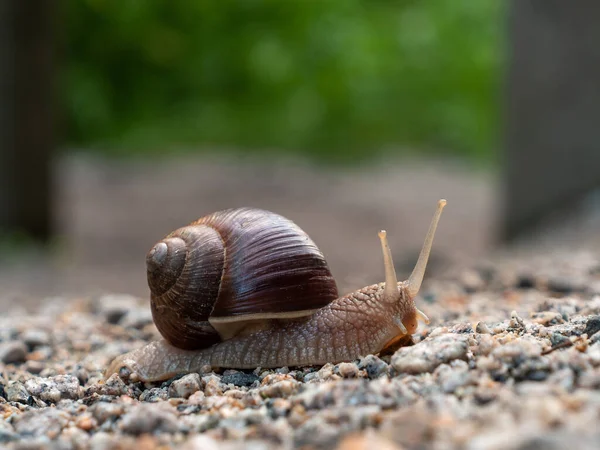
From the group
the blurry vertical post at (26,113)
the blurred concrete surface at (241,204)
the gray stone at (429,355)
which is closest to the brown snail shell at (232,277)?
the gray stone at (429,355)

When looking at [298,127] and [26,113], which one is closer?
[26,113]

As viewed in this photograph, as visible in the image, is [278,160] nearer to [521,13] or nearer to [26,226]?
[26,226]

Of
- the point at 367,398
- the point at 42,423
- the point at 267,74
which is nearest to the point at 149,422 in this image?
the point at 42,423

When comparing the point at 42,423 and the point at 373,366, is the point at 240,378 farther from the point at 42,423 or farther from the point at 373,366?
the point at 42,423

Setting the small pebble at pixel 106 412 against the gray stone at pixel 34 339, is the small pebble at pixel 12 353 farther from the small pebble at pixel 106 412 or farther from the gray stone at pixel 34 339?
the small pebble at pixel 106 412

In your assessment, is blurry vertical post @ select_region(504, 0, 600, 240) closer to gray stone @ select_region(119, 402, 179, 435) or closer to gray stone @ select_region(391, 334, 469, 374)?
gray stone @ select_region(391, 334, 469, 374)

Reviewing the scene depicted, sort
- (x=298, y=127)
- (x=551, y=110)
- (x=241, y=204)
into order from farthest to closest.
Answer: (x=298, y=127)
(x=241, y=204)
(x=551, y=110)

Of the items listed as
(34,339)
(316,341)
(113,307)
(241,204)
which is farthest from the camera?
(241,204)
